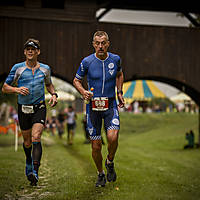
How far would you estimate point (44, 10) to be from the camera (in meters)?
16.6

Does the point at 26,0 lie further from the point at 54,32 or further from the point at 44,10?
the point at 54,32

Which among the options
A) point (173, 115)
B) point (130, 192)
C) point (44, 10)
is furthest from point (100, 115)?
point (173, 115)

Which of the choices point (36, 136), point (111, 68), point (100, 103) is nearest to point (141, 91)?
point (111, 68)

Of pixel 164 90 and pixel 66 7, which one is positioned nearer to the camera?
pixel 66 7

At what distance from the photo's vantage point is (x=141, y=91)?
100 feet

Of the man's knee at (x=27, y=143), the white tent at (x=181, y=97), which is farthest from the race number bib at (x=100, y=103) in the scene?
the white tent at (x=181, y=97)

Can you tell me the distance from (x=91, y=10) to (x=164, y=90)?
15305 mm

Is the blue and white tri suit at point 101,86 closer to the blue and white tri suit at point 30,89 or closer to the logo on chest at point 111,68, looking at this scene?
the logo on chest at point 111,68

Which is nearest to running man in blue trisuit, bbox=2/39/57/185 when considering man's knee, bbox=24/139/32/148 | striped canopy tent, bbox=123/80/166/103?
man's knee, bbox=24/139/32/148

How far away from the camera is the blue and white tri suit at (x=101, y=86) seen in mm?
6219

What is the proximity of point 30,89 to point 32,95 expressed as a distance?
115 millimetres

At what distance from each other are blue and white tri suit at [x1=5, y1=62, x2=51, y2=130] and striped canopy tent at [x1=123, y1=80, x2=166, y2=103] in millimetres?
23381

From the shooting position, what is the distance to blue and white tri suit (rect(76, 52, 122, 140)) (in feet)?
20.4

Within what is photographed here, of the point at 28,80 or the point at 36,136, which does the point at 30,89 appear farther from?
the point at 36,136
